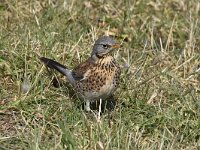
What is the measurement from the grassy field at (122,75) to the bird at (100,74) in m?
0.20

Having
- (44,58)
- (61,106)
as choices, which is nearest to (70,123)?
(61,106)

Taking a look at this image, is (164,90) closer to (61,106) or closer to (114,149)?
(61,106)

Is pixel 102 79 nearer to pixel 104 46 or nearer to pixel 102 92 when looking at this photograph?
pixel 102 92

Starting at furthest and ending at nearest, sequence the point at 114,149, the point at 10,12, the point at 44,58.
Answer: the point at 10,12 → the point at 44,58 → the point at 114,149

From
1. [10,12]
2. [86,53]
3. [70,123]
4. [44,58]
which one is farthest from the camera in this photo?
[10,12]

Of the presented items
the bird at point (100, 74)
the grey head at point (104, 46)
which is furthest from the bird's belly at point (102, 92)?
the grey head at point (104, 46)

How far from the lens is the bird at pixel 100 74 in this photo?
235 inches

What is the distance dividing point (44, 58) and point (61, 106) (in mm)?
775

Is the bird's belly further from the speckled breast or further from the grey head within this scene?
the grey head

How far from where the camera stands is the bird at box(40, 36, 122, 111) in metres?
5.97

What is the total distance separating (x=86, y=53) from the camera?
708 cm

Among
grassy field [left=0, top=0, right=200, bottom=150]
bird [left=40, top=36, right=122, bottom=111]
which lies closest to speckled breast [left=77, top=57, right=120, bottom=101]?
bird [left=40, top=36, right=122, bottom=111]

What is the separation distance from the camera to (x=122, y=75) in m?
6.79

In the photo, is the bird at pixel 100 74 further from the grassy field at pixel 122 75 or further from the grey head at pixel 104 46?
the grassy field at pixel 122 75
